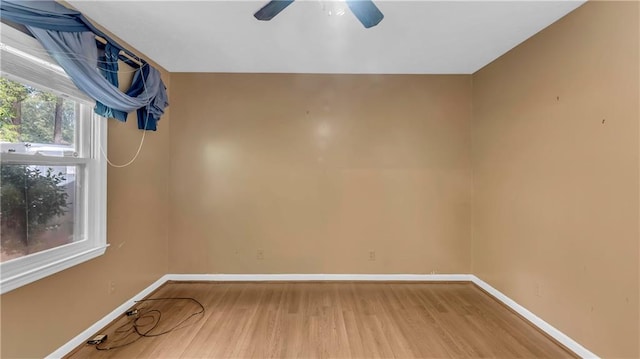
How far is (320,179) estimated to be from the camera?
317cm

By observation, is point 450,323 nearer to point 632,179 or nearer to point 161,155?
point 632,179

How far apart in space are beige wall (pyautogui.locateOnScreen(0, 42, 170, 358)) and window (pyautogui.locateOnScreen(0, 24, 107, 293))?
125 mm

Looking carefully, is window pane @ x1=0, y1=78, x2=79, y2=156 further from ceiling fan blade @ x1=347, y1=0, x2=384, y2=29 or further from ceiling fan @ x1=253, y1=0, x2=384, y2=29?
ceiling fan blade @ x1=347, y1=0, x2=384, y2=29

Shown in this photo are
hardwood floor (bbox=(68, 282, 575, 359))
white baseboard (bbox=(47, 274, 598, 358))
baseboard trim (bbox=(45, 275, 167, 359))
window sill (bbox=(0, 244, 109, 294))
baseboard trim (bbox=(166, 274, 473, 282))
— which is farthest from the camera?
baseboard trim (bbox=(166, 274, 473, 282))

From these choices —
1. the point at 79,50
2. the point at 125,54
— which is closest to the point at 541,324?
the point at 79,50

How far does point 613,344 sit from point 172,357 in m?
3.11

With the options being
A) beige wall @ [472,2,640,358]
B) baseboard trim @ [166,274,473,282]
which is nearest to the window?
baseboard trim @ [166,274,473,282]

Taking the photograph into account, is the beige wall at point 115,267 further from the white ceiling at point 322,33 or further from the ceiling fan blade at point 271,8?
the ceiling fan blade at point 271,8

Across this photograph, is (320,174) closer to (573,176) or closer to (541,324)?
(573,176)

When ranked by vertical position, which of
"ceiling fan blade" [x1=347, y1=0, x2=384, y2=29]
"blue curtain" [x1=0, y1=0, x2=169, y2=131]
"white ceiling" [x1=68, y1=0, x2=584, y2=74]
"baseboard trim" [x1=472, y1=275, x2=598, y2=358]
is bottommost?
"baseboard trim" [x1=472, y1=275, x2=598, y2=358]

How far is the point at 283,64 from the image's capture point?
2.86 meters

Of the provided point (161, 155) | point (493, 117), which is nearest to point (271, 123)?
point (161, 155)

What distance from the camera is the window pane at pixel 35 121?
5.02 feet

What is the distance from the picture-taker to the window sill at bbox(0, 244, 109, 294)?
4.82 ft
